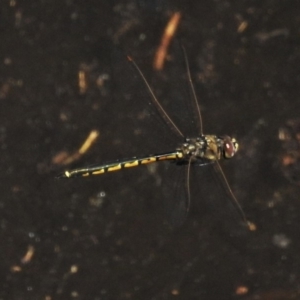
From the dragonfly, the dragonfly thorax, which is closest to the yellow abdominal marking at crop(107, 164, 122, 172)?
the dragonfly

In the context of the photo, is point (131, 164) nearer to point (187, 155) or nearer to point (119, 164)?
point (119, 164)

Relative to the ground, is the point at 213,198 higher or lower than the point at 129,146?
lower

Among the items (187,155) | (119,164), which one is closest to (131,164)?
(119,164)

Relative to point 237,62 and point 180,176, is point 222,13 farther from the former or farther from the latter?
point 180,176

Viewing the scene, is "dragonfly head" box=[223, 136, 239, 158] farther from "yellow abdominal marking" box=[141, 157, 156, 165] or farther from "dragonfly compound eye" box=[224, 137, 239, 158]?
"yellow abdominal marking" box=[141, 157, 156, 165]

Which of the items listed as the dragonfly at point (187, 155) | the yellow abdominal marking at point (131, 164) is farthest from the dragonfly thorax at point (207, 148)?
the yellow abdominal marking at point (131, 164)

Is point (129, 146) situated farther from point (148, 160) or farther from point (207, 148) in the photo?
point (207, 148)

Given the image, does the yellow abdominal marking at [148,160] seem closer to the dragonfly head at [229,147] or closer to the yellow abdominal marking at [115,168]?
the yellow abdominal marking at [115,168]
